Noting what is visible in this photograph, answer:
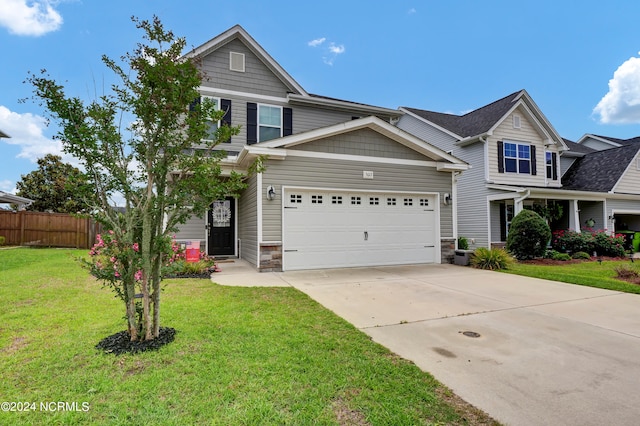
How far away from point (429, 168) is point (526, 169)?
7.88 metres

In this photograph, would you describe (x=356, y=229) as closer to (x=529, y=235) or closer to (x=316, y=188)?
(x=316, y=188)

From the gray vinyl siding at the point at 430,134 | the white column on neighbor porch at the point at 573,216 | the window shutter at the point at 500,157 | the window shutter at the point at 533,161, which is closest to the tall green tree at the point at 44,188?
the gray vinyl siding at the point at 430,134

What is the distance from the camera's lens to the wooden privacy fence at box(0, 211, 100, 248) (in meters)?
14.9

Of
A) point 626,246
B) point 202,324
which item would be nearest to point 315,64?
point 202,324

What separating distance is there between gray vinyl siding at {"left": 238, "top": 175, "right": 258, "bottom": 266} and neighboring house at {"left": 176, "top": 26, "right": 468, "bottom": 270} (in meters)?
0.03

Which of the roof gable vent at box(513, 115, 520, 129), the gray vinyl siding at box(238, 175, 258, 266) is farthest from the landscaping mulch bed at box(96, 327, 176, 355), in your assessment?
the roof gable vent at box(513, 115, 520, 129)

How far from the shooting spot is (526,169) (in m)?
14.7

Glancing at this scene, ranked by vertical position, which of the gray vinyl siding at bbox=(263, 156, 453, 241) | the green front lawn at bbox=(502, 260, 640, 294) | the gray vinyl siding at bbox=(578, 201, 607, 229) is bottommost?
the green front lawn at bbox=(502, 260, 640, 294)

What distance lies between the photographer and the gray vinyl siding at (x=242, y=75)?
1125cm

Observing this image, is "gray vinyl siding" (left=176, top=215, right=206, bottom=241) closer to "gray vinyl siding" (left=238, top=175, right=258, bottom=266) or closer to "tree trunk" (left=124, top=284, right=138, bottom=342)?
"gray vinyl siding" (left=238, top=175, right=258, bottom=266)

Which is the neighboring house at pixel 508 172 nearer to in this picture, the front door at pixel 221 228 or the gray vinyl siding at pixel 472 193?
the gray vinyl siding at pixel 472 193

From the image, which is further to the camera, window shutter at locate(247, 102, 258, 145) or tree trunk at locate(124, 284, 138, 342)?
window shutter at locate(247, 102, 258, 145)

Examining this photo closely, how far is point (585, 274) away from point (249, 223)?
947 centimetres

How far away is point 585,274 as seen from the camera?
8414 mm
